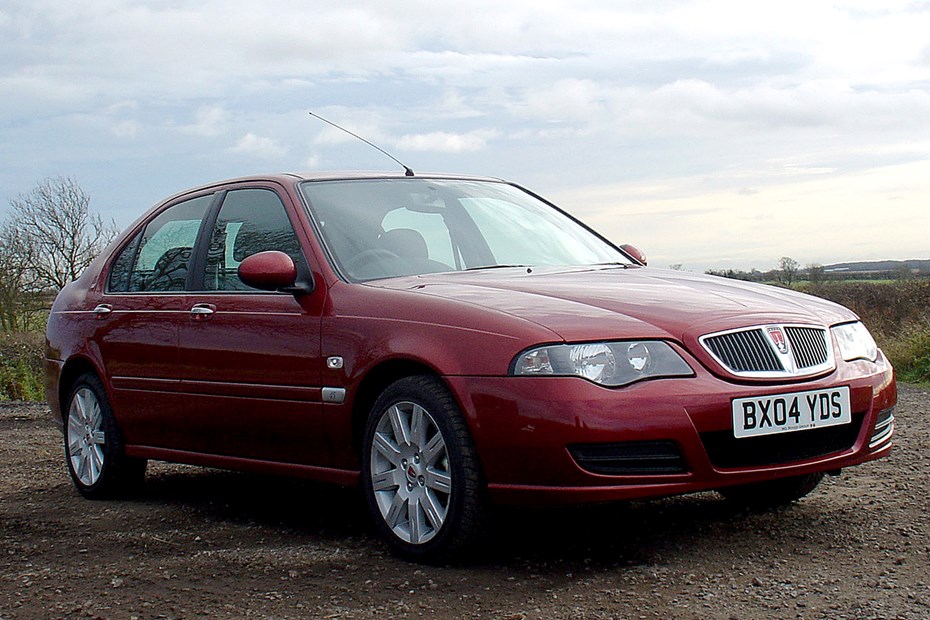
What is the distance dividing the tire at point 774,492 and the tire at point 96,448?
320 centimetres

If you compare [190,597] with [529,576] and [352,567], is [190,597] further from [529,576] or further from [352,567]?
[529,576]

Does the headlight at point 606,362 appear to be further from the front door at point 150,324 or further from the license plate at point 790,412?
the front door at point 150,324

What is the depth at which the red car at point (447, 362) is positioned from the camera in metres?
4.15

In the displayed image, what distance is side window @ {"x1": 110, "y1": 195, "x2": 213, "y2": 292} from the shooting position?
6254 millimetres

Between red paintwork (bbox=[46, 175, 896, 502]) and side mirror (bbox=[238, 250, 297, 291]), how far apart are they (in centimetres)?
2

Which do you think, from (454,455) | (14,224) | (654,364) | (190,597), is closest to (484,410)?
(454,455)

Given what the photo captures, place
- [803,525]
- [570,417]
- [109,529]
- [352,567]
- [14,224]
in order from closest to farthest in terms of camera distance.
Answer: [570,417] → [352,567] → [803,525] → [109,529] → [14,224]

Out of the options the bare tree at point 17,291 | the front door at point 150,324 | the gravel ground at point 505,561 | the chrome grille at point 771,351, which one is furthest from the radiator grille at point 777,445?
the bare tree at point 17,291

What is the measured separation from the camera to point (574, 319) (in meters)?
4.25

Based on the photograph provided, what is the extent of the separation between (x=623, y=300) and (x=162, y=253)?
297 cm

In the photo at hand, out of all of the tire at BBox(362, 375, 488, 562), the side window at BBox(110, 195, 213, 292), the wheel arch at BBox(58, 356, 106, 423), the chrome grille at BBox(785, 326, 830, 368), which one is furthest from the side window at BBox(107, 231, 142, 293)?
the chrome grille at BBox(785, 326, 830, 368)

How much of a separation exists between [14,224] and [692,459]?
1621 inches

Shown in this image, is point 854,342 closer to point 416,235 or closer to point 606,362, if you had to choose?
Answer: point 606,362

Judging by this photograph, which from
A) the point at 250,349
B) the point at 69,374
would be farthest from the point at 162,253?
the point at 250,349
